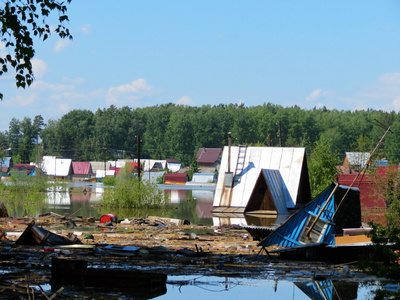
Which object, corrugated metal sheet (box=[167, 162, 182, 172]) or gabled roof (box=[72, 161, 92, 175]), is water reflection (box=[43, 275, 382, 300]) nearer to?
gabled roof (box=[72, 161, 92, 175])

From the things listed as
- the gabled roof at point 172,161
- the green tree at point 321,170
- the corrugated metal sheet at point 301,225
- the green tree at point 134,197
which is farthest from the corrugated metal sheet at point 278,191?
the gabled roof at point 172,161

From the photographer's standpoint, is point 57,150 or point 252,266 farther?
point 57,150

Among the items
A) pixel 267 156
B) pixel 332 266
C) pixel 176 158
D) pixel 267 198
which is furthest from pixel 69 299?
pixel 176 158

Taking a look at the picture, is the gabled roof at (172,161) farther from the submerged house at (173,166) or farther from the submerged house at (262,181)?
the submerged house at (262,181)

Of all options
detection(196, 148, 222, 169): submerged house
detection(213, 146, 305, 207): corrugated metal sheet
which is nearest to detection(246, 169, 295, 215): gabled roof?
detection(213, 146, 305, 207): corrugated metal sheet

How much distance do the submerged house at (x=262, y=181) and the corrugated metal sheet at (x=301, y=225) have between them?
1458 centimetres

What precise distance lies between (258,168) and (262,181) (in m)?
1.88

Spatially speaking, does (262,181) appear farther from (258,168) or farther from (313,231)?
(313,231)

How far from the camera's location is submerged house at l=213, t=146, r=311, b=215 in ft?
113

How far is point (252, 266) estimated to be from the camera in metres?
15.6

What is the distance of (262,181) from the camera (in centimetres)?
3466

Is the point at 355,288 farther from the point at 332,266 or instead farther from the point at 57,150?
the point at 57,150

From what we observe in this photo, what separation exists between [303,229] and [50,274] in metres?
8.03

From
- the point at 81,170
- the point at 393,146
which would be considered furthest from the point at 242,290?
the point at 81,170
